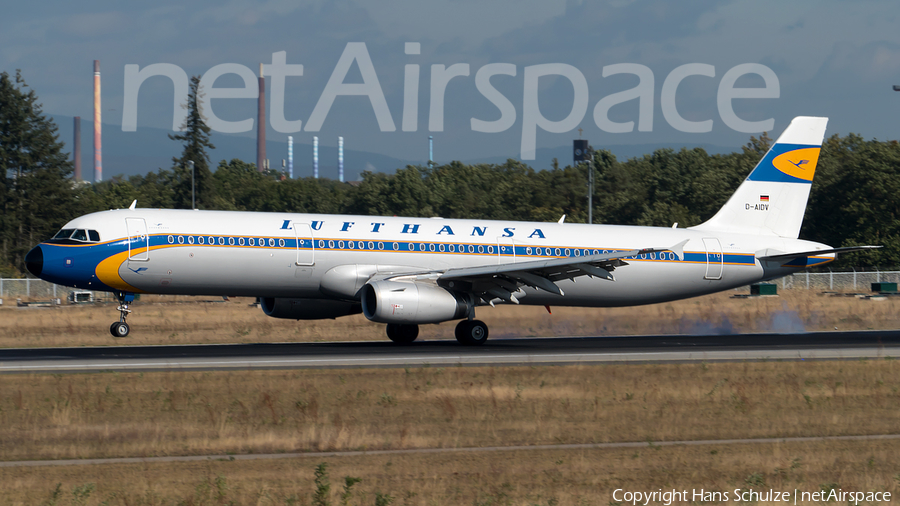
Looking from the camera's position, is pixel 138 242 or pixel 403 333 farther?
pixel 403 333

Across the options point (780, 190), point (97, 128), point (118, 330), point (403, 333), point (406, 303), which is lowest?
point (403, 333)

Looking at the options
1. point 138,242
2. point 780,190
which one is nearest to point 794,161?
point 780,190

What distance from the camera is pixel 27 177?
83.5m

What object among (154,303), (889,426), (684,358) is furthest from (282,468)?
(154,303)

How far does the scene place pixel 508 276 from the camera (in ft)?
98.0

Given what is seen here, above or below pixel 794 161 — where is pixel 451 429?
below

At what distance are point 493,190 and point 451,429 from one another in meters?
103

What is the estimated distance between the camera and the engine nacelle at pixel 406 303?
28109 millimetres

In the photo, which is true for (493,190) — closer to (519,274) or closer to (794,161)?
(794,161)

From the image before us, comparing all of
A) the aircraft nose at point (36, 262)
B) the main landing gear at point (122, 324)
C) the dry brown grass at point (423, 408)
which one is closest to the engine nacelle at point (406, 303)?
the dry brown grass at point (423, 408)

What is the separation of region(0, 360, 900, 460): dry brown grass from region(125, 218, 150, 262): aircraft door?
26.6ft

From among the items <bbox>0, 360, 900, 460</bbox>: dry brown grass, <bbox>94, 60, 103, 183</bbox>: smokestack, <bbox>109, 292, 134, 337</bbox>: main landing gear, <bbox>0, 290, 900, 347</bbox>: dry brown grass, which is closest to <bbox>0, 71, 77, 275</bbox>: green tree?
<bbox>0, 290, 900, 347</bbox>: dry brown grass

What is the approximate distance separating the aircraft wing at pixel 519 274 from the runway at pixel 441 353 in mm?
1821

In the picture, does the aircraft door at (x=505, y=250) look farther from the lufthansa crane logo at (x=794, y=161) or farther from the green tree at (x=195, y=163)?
the green tree at (x=195, y=163)
